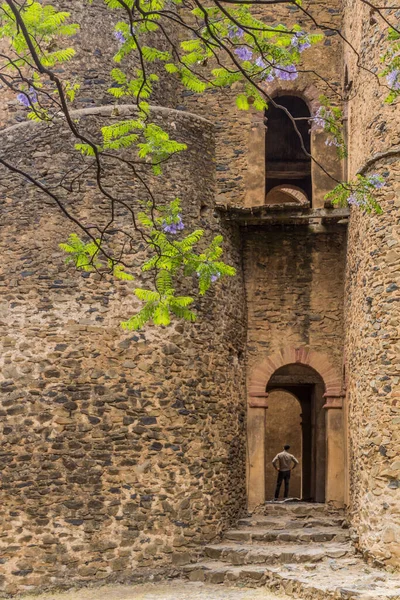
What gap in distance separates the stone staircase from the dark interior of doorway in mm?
3442

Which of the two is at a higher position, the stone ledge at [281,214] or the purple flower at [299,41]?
the stone ledge at [281,214]

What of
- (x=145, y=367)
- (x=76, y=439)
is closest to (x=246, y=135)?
(x=145, y=367)

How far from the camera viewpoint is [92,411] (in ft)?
38.0

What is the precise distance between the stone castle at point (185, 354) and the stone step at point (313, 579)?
0.32 metres

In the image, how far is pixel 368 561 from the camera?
1044 cm

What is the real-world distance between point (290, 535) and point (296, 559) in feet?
2.85

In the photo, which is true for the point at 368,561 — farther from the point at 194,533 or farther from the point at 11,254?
the point at 11,254

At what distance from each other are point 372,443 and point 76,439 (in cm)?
379

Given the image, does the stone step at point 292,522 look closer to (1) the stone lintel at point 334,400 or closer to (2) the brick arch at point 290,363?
(1) the stone lintel at point 334,400

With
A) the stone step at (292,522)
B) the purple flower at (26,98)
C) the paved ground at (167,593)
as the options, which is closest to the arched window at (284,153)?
the stone step at (292,522)

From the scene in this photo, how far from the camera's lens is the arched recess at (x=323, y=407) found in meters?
13.0

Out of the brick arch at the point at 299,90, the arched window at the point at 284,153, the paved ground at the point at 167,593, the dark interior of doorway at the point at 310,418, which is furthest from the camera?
the arched window at the point at 284,153

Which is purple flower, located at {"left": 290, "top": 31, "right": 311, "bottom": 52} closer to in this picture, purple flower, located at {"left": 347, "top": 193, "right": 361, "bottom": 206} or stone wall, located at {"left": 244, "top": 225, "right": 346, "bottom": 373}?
purple flower, located at {"left": 347, "top": 193, "right": 361, "bottom": 206}

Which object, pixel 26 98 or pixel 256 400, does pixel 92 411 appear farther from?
pixel 26 98
